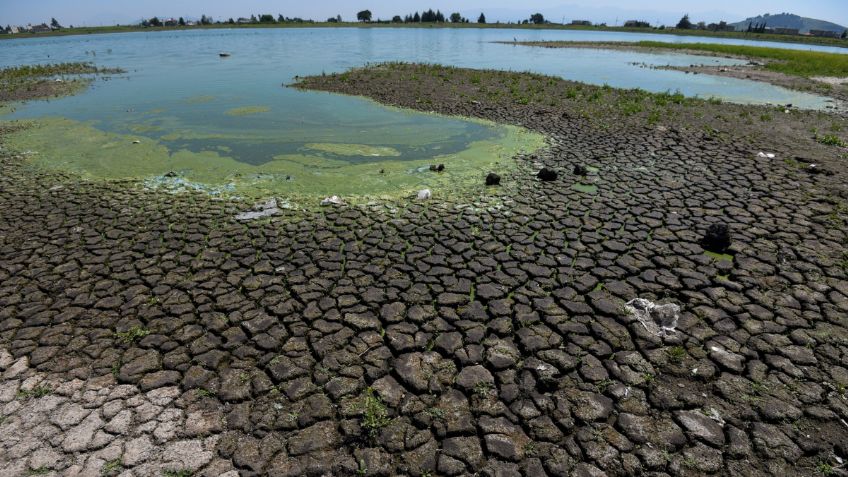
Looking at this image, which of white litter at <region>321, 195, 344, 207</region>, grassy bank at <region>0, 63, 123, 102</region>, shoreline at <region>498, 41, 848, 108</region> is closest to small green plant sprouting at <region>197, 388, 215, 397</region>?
white litter at <region>321, 195, 344, 207</region>

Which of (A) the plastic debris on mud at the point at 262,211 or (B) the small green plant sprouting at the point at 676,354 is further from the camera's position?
(A) the plastic debris on mud at the point at 262,211

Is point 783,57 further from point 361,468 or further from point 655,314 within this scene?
point 361,468

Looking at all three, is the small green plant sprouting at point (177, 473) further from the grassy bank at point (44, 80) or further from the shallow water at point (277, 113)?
the grassy bank at point (44, 80)

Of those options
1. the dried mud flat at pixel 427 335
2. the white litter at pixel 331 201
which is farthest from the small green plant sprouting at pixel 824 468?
the white litter at pixel 331 201

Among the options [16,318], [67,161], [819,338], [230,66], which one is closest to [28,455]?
[16,318]

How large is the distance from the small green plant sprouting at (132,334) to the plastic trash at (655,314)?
6.64 metres

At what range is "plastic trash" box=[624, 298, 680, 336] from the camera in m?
5.75

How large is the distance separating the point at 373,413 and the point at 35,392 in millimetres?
3854

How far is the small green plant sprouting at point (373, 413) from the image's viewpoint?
444 cm

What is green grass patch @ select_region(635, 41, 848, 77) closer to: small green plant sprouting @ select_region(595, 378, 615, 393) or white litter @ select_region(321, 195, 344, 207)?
white litter @ select_region(321, 195, 344, 207)

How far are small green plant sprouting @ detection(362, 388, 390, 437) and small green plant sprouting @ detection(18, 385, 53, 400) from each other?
3591 millimetres

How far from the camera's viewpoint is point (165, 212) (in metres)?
9.11

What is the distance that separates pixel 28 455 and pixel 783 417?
7.54 meters

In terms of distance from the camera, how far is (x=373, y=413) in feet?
15.1
